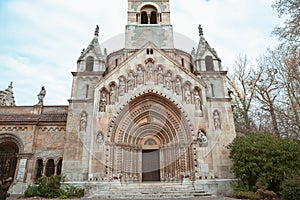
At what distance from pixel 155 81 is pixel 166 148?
480 centimetres

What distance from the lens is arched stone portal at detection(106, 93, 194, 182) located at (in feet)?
44.7

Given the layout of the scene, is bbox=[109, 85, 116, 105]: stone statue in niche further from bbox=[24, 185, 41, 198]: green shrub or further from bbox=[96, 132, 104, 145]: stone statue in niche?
bbox=[24, 185, 41, 198]: green shrub

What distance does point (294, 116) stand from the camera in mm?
13766

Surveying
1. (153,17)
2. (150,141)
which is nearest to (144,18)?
(153,17)

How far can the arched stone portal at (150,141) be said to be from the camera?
44.7ft

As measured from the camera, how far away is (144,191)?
38.3 feet

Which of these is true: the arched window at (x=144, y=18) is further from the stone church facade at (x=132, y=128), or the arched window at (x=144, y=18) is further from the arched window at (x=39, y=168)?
the arched window at (x=39, y=168)

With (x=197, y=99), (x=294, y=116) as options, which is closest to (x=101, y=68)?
(x=197, y=99)

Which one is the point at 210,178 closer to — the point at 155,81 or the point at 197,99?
the point at 197,99

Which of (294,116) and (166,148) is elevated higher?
(294,116)

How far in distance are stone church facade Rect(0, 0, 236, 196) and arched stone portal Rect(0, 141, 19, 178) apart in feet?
0.22

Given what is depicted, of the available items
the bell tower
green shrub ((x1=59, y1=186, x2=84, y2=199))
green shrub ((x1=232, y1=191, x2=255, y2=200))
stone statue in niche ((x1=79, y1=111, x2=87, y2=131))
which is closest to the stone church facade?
stone statue in niche ((x1=79, y1=111, x2=87, y2=131))

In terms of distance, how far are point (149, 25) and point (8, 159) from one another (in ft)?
55.6

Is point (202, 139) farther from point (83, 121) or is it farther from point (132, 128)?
point (83, 121)
